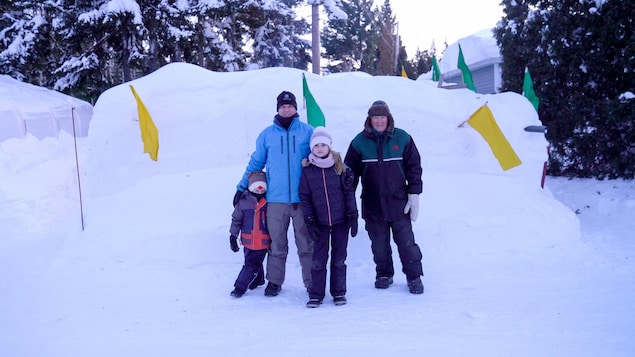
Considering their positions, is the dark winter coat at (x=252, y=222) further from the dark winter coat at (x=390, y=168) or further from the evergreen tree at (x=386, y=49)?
the evergreen tree at (x=386, y=49)

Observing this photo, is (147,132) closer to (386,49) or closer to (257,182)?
(257,182)

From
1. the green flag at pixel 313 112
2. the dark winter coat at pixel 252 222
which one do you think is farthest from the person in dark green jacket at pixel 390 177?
the green flag at pixel 313 112

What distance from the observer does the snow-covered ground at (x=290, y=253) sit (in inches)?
112

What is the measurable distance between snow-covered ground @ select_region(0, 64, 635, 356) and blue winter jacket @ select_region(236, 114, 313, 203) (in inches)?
32.2

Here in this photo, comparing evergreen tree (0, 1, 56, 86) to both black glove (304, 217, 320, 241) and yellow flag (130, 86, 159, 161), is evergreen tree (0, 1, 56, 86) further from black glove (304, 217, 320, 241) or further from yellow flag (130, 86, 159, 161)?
black glove (304, 217, 320, 241)

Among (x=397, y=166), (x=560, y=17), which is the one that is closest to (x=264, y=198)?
(x=397, y=166)

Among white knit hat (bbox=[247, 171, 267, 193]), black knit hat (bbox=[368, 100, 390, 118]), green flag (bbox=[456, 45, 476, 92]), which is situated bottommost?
white knit hat (bbox=[247, 171, 267, 193])

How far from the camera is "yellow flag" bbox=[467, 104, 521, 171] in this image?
518 cm

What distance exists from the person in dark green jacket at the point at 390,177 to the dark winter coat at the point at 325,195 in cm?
33

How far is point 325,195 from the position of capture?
334 cm

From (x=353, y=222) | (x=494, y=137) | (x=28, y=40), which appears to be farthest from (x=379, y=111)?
(x=28, y=40)

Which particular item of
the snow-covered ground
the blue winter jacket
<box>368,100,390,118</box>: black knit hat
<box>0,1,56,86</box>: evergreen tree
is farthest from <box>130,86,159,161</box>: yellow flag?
<box>0,1,56,86</box>: evergreen tree

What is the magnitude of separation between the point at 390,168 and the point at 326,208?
0.61 m

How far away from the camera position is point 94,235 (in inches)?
189
